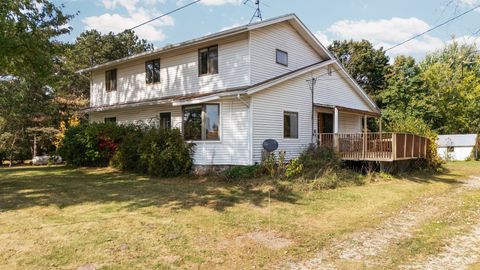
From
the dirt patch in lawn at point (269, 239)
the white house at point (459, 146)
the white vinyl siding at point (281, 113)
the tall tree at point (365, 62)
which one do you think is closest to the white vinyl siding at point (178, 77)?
the white vinyl siding at point (281, 113)

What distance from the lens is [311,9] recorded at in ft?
45.1

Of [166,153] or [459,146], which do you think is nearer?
[166,153]

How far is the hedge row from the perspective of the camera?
1446 cm

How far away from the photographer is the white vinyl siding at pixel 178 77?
1515cm

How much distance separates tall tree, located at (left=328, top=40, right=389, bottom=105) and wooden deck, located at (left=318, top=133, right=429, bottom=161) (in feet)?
74.9

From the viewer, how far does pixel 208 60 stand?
16.1 meters

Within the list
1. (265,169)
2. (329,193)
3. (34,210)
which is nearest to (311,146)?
(265,169)

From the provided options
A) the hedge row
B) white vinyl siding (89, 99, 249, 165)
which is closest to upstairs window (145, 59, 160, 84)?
the hedge row

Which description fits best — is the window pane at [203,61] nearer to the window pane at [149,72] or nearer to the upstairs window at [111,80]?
the window pane at [149,72]

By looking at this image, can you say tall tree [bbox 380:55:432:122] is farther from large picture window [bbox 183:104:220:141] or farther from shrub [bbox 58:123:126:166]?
shrub [bbox 58:123:126:166]

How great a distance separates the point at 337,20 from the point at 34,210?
13073mm

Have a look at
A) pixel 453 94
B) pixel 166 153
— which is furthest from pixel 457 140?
pixel 166 153

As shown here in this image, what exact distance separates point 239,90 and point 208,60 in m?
3.03

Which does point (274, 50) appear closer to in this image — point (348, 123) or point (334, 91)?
point (334, 91)
